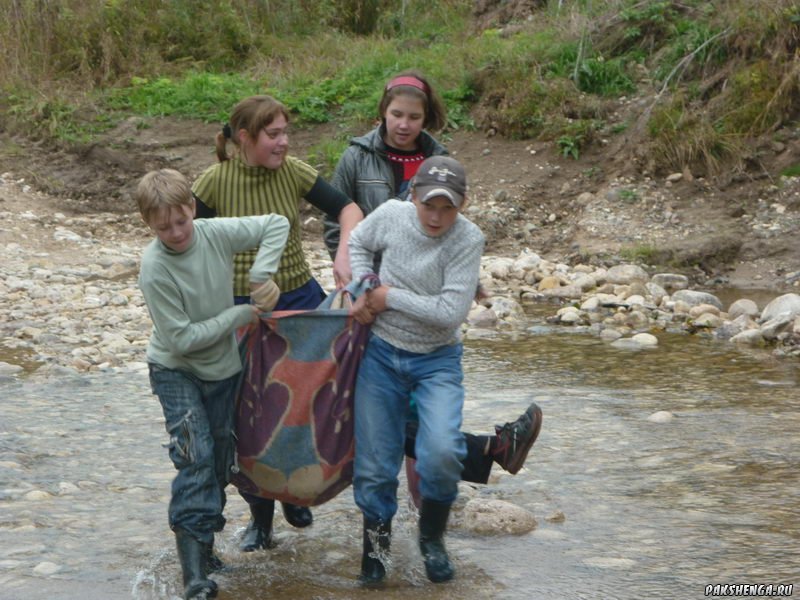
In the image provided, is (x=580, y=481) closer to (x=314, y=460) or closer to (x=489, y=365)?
(x=314, y=460)

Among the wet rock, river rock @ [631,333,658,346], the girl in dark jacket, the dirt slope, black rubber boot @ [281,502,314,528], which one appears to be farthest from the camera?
the dirt slope

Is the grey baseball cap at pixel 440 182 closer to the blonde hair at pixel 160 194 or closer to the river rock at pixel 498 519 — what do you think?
the blonde hair at pixel 160 194

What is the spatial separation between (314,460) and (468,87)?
1080 cm

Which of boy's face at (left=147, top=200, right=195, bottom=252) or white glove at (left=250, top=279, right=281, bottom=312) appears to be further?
white glove at (left=250, top=279, right=281, bottom=312)

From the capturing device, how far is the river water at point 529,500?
4246mm

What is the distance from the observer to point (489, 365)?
8.17 metres

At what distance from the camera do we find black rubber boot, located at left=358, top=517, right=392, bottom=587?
4.15 metres

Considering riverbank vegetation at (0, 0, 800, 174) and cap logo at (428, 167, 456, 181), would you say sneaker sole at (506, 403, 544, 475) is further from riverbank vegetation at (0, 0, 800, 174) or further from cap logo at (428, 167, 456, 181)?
riverbank vegetation at (0, 0, 800, 174)

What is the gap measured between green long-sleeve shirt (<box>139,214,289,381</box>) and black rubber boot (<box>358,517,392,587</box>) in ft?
2.44

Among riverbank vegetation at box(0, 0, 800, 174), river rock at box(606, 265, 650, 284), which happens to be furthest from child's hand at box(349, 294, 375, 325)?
riverbank vegetation at box(0, 0, 800, 174)

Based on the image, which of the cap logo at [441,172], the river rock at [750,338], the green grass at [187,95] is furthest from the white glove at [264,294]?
the green grass at [187,95]

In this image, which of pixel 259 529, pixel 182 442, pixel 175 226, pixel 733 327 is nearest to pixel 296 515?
pixel 259 529

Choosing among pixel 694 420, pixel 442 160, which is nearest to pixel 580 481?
pixel 694 420

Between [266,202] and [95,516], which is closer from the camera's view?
[266,202]
